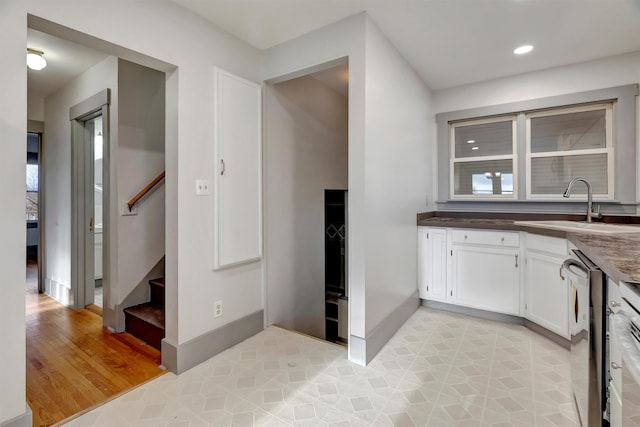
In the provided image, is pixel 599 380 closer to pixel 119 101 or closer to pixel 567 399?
pixel 567 399

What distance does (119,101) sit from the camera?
8.56ft

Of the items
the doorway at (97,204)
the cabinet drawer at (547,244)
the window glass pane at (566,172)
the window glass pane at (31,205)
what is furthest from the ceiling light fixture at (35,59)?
the window glass pane at (31,205)

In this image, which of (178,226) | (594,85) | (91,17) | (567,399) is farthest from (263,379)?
(594,85)

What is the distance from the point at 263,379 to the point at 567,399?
1.70 metres

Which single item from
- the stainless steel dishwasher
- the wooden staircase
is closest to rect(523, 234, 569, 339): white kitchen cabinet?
the stainless steel dishwasher

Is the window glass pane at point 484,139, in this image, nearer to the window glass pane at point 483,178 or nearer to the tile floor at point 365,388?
the window glass pane at point 483,178

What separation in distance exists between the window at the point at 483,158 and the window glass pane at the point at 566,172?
8.6 inches

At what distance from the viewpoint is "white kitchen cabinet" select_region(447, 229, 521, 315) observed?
108 inches

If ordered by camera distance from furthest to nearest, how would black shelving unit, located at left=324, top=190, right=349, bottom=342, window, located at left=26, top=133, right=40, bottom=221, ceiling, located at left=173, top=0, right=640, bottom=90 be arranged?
window, located at left=26, top=133, right=40, bottom=221 → black shelving unit, located at left=324, top=190, right=349, bottom=342 → ceiling, located at left=173, top=0, right=640, bottom=90

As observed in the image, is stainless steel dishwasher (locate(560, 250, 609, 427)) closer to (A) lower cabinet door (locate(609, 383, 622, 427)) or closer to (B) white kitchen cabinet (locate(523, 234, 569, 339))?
(A) lower cabinet door (locate(609, 383, 622, 427))

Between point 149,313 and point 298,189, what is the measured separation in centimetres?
166

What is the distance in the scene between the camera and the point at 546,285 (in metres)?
2.46

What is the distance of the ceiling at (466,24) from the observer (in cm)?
201

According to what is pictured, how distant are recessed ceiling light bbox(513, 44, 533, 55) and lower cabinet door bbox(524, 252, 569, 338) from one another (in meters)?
1.68
